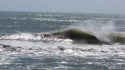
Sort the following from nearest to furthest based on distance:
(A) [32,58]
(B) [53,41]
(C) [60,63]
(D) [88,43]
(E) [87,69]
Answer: (E) [87,69]
(C) [60,63]
(A) [32,58]
(D) [88,43]
(B) [53,41]

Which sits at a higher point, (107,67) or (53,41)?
(107,67)

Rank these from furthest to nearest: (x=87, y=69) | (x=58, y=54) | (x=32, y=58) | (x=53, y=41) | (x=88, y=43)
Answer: (x=53, y=41), (x=88, y=43), (x=58, y=54), (x=32, y=58), (x=87, y=69)

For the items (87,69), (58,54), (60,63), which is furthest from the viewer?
(58,54)

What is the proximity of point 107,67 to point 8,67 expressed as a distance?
10383mm

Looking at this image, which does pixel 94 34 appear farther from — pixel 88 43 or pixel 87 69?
pixel 87 69

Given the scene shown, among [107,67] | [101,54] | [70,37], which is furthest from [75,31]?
[107,67]

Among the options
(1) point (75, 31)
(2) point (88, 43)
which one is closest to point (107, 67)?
(2) point (88, 43)

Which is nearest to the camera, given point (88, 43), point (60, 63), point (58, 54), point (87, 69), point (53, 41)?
point (87, 69)

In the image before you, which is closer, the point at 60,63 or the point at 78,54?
the point at 60,63

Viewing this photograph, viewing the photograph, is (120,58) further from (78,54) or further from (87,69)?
(87,69)

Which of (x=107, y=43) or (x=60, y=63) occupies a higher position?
(x=60, y=63)

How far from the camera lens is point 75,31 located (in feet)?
232

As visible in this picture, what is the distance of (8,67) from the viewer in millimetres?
41344

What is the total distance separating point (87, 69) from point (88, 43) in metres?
25.7
